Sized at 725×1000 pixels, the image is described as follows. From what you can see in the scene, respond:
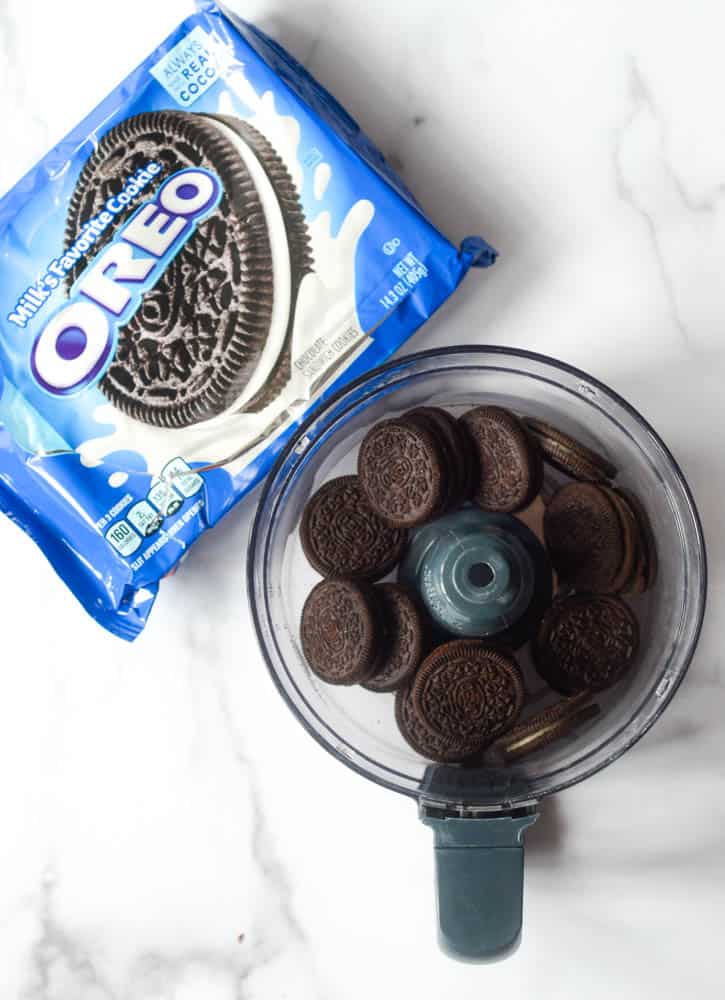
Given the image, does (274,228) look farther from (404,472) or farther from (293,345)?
(404,472)

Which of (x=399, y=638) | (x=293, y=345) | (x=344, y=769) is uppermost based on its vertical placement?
(x=293, y=345)

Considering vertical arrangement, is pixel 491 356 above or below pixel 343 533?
above

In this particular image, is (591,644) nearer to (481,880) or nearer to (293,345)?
(481,880)

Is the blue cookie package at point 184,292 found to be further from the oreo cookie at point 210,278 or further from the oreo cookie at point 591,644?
the oreo cookie at point 591,644

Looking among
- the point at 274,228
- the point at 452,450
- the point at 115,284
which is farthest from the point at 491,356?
the point at 115,284

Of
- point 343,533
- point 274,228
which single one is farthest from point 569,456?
point 274,228

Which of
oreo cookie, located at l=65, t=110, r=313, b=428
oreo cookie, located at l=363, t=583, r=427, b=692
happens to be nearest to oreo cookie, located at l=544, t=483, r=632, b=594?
oreo cookie, located at l=363, t=583, r=427, b=692

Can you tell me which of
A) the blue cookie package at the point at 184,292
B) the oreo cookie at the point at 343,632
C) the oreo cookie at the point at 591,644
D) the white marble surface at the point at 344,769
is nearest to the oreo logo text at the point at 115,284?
the blue cookie package at the point at 184,292

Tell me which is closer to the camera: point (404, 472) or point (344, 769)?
point (404, 472)
